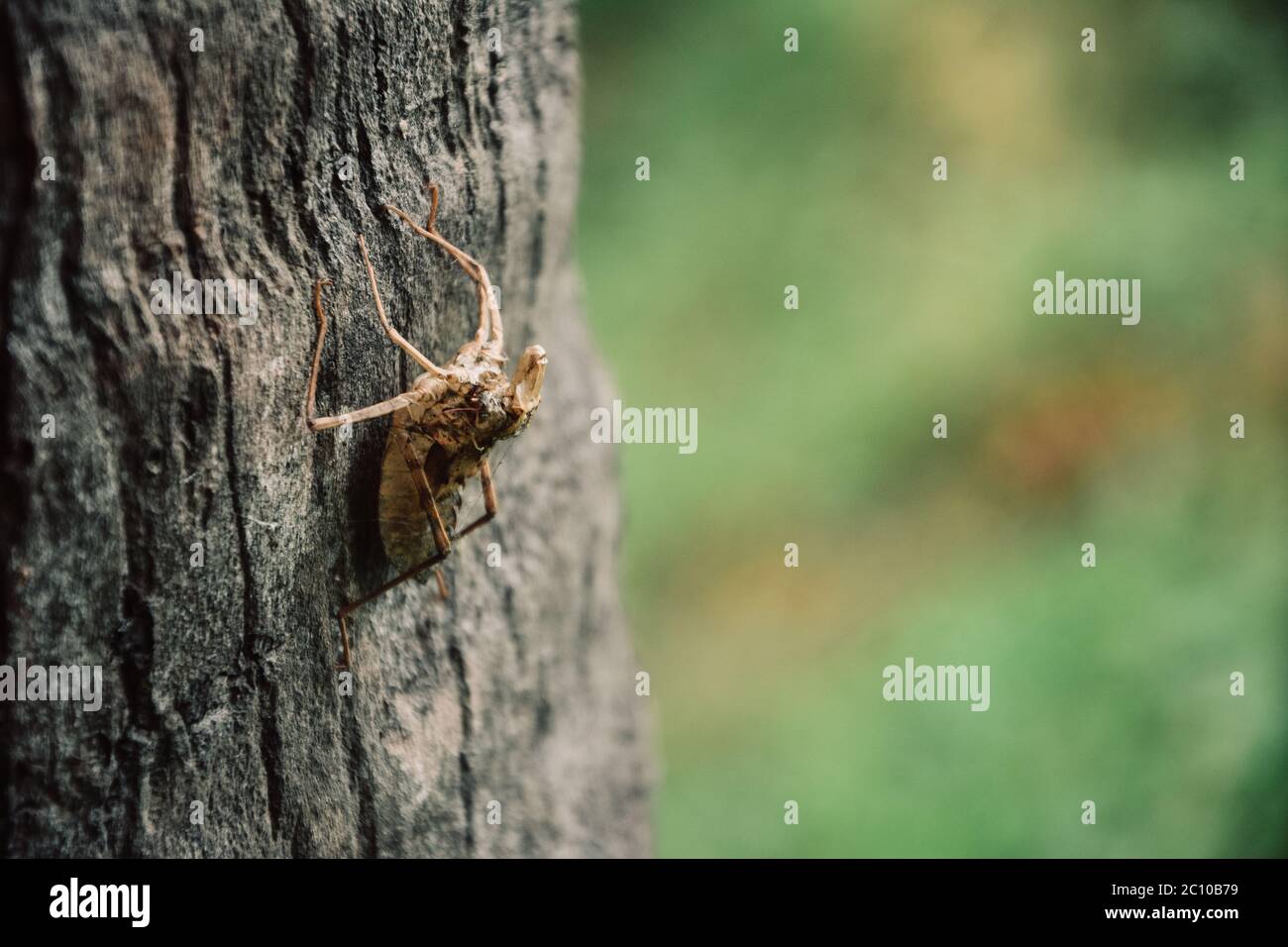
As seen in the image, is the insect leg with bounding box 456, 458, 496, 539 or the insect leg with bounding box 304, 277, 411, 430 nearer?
the insect leg with bounding box 304, 277, 411, 430

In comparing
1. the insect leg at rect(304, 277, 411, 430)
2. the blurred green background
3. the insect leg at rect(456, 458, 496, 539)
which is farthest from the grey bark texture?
the blurred green background

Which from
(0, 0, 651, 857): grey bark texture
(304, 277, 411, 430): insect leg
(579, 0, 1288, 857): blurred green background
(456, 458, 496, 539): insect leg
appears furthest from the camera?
(579, 0, 1288, 857): blurred green background

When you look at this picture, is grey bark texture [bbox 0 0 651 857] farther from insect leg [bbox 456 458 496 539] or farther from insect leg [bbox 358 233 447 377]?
insect leg [bbox 456 458 496 539]

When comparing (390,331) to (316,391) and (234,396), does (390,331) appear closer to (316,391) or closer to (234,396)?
(316,391)

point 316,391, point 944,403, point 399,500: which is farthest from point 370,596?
point 944,403

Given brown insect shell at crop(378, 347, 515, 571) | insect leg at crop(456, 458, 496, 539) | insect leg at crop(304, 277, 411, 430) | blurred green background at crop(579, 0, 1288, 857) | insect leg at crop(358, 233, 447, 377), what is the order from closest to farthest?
insect leg at crop(304, 277, 411, 430), insect leg at crop(358, 233, 447, 377), brown insect shell at crop(378, 347, 515, 571), insect leg at crop(456, 458, 496, 539), blurred green background at crop(579, 0, 1288, 857)

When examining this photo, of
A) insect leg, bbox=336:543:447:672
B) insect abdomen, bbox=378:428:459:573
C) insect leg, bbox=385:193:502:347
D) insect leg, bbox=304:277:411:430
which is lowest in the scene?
insect leg, bbox=336:543:447:672
